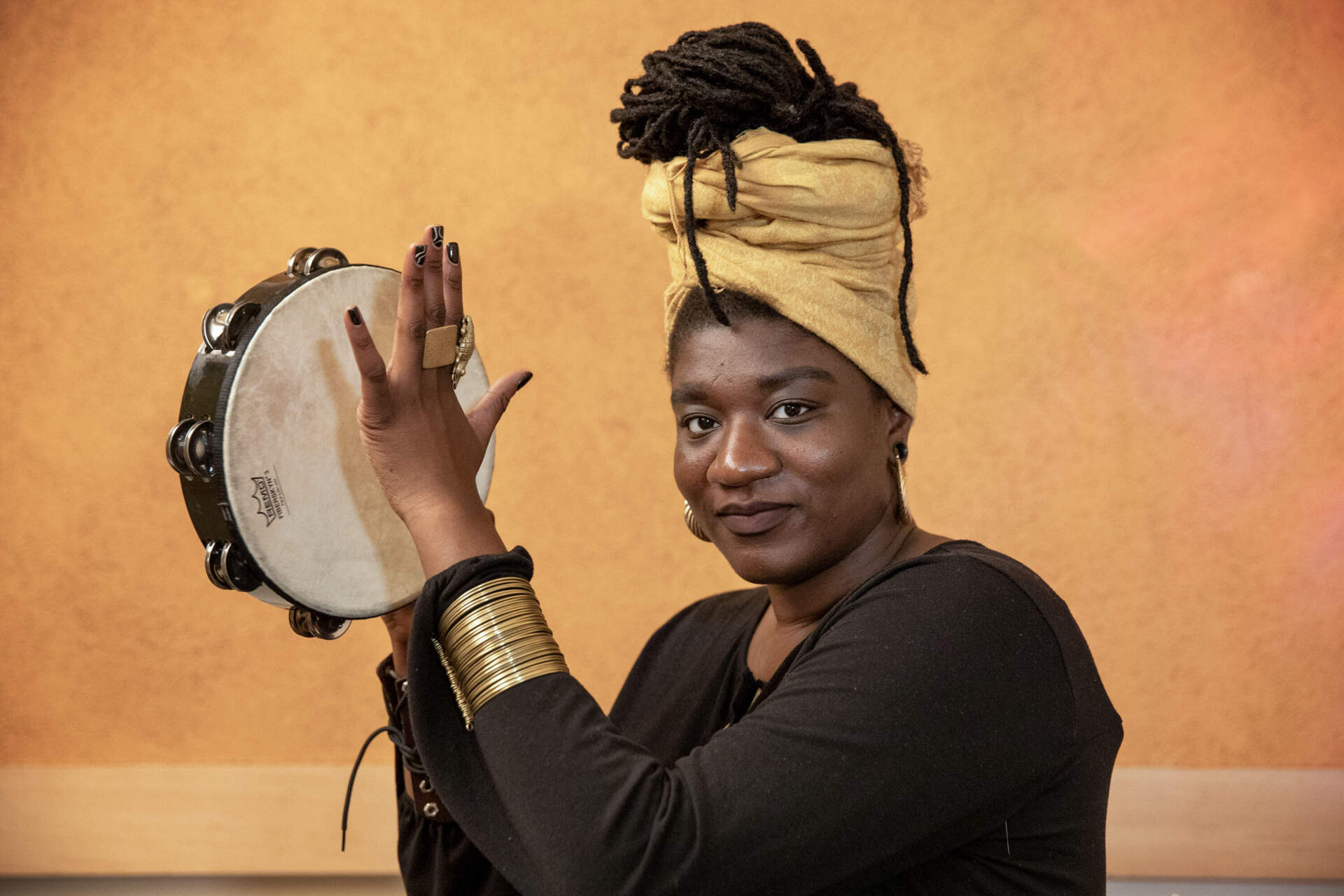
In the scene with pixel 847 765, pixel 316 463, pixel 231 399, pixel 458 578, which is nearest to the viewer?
pixel 847 765

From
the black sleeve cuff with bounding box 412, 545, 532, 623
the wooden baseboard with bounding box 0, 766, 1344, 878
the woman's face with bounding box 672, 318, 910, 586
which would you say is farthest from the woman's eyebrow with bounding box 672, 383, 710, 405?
the wooden baseboard with bounding box 0, 766, 1344, 878

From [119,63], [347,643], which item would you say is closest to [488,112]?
[119,63]

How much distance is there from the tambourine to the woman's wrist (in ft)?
0.75

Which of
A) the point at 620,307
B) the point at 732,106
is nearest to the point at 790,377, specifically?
the point at 732,106

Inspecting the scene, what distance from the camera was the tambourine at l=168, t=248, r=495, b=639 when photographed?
1321 millimetres

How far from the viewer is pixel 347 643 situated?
2.72m

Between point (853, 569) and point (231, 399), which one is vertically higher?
point (231, 399)

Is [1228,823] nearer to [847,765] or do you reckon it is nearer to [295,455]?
[847,765]

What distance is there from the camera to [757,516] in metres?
1.39

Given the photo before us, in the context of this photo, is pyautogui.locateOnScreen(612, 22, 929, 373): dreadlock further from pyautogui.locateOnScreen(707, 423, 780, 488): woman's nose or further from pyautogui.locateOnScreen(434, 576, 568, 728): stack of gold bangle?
pyautogui.locateOnScreen(434, 576, 568, 728): stack of gold bangle

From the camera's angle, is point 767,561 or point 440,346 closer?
point 440,346

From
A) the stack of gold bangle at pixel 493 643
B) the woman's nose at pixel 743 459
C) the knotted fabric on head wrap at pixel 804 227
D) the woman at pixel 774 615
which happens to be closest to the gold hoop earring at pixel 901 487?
the woman at pixel 774 615

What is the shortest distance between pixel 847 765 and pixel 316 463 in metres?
0.77

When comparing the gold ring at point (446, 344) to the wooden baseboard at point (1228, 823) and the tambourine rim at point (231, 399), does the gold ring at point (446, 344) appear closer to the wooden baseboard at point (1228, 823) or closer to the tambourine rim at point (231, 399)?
the tambourine rim at point (231, 399)
